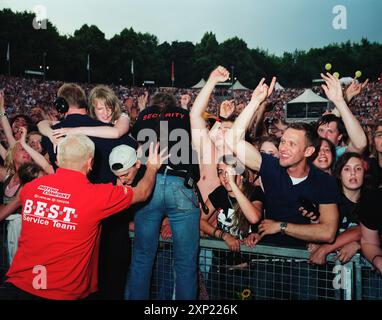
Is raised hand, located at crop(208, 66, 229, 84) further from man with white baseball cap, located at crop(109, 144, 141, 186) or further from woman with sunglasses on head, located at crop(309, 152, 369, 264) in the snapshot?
woman with sunglasses on head, located at crop(309, 152, 369, 264)

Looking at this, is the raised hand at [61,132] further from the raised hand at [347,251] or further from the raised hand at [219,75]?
the raised hand at [347,251]

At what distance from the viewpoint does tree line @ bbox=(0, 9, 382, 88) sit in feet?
184

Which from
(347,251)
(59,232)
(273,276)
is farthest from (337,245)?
(59,232)

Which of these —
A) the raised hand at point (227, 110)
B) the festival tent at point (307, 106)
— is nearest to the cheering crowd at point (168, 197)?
the raised hand at point (227, 110)

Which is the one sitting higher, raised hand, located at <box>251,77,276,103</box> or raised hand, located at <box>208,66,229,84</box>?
raised hand, located at <box>208,66,229,84</box>

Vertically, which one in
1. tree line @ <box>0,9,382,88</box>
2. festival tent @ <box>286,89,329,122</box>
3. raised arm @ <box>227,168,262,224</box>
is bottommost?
raised arm @ <box>227,168,262,224</box>

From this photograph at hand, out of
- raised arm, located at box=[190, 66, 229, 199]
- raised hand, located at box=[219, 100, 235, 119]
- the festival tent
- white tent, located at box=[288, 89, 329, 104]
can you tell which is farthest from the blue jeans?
white tent, located at box=[288, 89, 329, 104]

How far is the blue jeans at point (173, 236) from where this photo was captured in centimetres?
320

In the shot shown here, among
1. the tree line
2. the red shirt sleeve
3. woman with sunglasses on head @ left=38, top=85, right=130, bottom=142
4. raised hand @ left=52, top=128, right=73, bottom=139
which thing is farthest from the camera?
the tree line

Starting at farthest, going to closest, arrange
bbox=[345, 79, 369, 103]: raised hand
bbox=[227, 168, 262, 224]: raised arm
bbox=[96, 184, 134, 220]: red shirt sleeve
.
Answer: bbox=[345, 79, 369, 103]: raised hand → bbox=[227, 168, 262, 224]: raised arm → bbox=[96, 184, 134, 220]: red shirt sleeve

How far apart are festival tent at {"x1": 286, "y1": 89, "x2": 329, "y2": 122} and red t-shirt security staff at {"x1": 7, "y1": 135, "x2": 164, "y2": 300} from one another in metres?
30.4

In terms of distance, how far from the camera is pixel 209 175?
12.3ft
